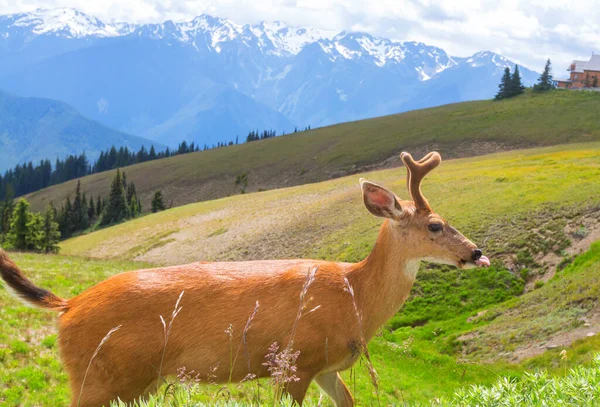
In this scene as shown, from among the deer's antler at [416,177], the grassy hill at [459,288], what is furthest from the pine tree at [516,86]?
the deer's antler at [416,177]

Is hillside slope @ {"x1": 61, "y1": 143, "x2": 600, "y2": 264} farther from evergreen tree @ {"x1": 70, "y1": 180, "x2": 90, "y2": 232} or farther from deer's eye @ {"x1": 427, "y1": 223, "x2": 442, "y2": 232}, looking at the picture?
evergreen tree @ {"x1": 70, "y1": 180, "x2": 90, "y2": 232}

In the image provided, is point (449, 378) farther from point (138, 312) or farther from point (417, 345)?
point (138, 312)

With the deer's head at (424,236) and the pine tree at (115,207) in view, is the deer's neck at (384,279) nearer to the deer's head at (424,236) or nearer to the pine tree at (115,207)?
the deer's head at (424,236)

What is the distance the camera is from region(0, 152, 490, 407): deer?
6.05 meters

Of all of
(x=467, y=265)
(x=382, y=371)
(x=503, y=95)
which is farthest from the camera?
(x=503, y=95)

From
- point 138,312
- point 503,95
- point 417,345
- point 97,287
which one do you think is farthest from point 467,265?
point 503,95

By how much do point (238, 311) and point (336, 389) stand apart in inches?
75.7

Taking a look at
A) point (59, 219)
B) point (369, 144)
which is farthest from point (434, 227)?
point (59, 219)

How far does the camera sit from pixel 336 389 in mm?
7379

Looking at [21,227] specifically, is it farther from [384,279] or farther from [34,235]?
[384,279]

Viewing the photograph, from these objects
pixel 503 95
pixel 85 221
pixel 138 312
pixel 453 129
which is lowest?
pixel 85 221

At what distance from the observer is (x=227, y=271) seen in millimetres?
6926

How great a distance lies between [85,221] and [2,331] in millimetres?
131064

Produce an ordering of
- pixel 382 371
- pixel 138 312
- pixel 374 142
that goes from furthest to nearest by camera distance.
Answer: pixel 374 142 < pixel 382 371 < pixel 138 312
